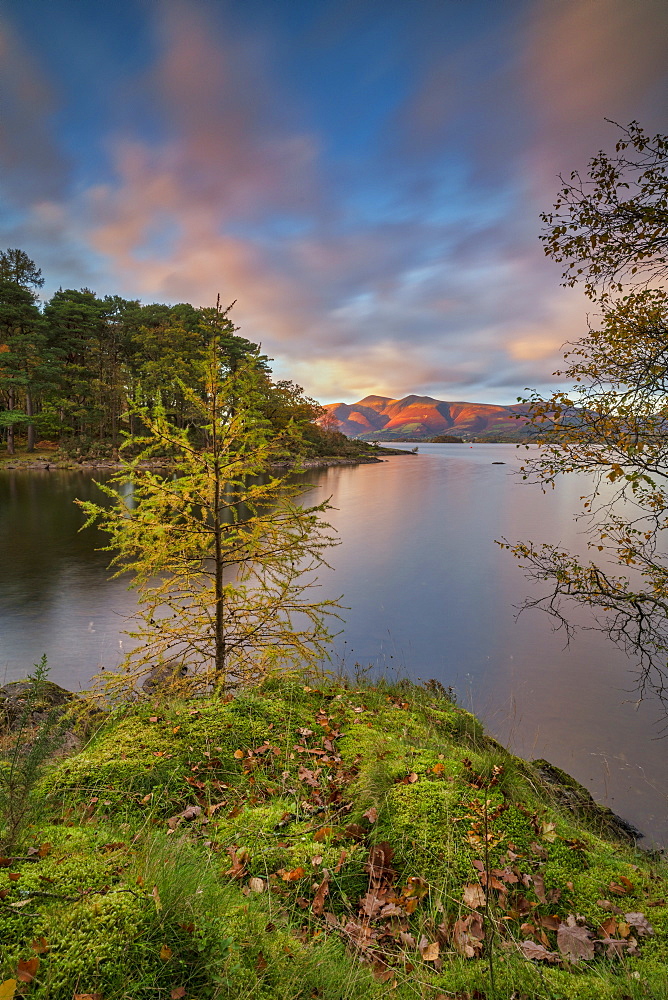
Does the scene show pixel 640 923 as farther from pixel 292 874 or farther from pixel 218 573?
pixel 218 573

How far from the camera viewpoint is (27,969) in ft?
4.75

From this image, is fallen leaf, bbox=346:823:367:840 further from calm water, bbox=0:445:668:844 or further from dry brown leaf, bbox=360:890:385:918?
calm water, bbox=0:445:668:844

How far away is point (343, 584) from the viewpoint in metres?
15.4

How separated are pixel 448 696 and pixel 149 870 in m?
7.09

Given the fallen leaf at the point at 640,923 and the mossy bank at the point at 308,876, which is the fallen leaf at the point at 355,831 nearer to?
the mossy bank at the point at 308,876

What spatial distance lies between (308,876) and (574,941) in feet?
5.22

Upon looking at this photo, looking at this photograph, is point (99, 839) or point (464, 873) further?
point (464, 873)

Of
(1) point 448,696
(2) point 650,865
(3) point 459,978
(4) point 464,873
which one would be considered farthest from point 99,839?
(1) point 448,696

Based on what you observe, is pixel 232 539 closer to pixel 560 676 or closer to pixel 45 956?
pixel 45 956

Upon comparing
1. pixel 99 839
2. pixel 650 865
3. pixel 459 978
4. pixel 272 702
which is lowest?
pixel 650 865

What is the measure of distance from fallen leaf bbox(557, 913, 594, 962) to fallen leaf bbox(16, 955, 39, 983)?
2.59 m

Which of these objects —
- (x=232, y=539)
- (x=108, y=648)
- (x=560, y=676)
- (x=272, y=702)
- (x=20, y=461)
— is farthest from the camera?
(x=20, y=461)

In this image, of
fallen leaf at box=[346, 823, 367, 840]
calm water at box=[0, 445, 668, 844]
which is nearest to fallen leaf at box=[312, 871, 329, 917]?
fallen leaf at box=[346, 823, 367, 840]

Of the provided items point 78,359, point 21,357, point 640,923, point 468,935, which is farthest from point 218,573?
point 78,359
